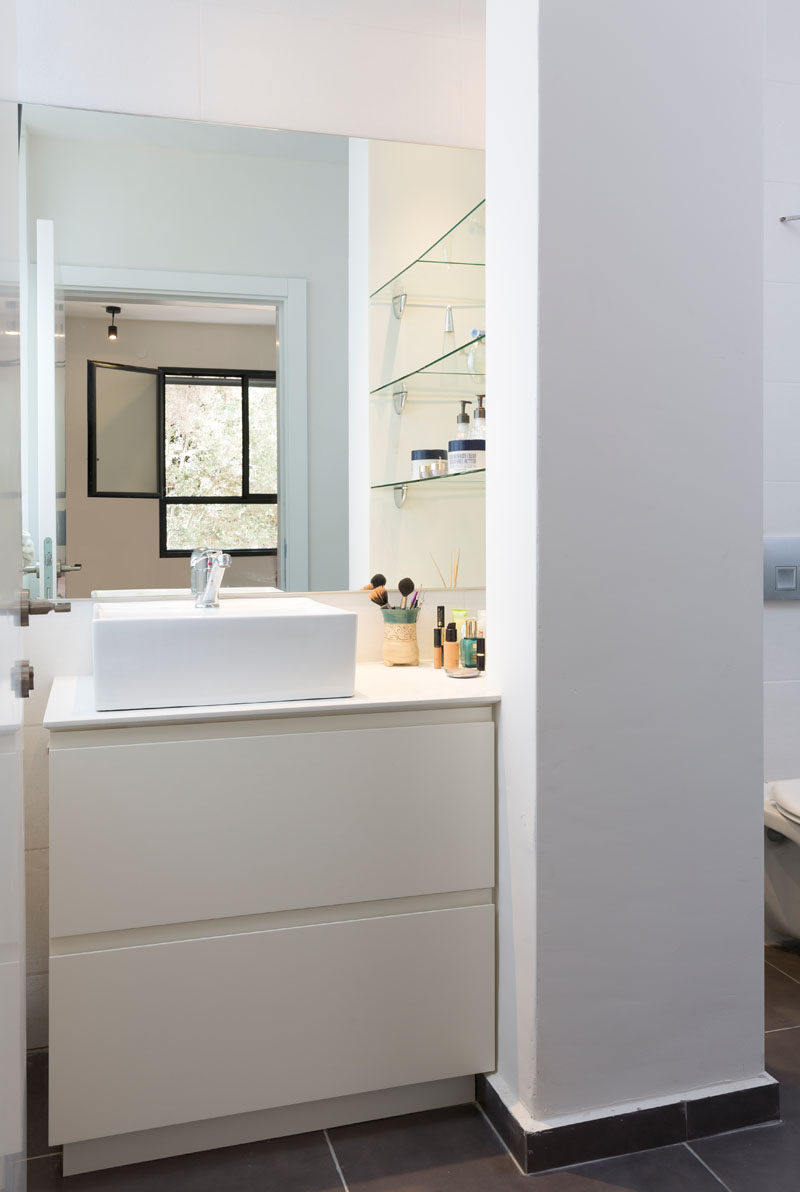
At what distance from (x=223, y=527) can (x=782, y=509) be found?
4.78 feet

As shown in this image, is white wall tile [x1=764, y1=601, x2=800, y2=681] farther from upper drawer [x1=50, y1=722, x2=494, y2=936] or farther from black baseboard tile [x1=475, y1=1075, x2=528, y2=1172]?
black baseboard tile [x1=475, y1=1075, x2=528, y2=1172]

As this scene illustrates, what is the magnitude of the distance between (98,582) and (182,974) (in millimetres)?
850

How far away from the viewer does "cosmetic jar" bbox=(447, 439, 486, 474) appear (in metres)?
2.17

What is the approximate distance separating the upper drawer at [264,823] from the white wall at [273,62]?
55.8 inches

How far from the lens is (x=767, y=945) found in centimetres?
252

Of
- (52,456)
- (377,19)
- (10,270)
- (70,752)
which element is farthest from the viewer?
(377,19)

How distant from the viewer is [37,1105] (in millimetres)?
1844

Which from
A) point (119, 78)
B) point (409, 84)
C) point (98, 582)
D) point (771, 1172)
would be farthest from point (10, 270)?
point (771, 1172)

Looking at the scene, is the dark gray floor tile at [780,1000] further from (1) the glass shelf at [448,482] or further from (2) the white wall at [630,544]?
(1) the glass shelf at [448,482]

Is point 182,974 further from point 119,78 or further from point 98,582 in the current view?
point 119,78

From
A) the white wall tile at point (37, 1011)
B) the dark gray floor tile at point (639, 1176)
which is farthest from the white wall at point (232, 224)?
the dark gray floor tile at point (639, 1176)

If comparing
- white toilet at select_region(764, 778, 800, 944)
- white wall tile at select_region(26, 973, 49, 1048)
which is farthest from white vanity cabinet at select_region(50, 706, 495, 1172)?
white toilet at select_region(764, 778, 800, 944)

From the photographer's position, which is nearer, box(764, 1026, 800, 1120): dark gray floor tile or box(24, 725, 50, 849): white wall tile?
box(764, 1026, 800, 1120): dark gray floor tile

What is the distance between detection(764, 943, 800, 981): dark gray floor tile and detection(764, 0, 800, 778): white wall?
18.0 inches
